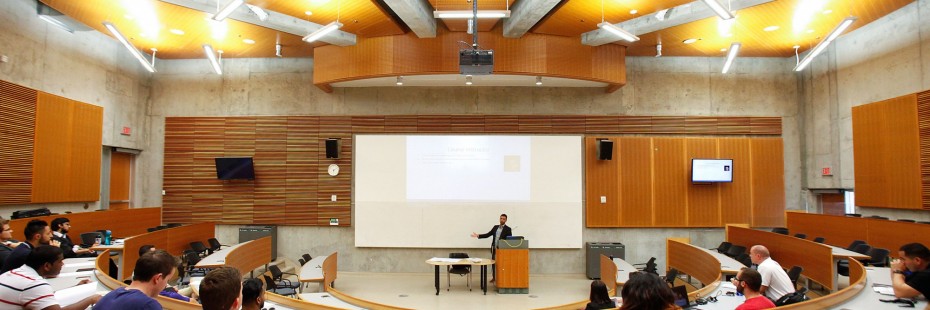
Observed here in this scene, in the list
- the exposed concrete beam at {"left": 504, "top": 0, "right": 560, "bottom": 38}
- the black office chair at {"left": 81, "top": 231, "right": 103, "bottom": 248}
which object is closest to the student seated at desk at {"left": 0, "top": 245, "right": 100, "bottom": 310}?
the black office chair at {"left": 81, "top": 231, "right": 103, "bottom": 248}

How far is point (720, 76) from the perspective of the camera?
36.8 ft

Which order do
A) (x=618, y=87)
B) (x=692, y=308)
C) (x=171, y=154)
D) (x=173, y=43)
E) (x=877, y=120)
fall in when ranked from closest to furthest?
(x=692, y=308) → (x=877, y=120) → (x=173, y=43) → (x=618, y=87) → (x=171, y=154)

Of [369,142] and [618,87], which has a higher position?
[618,87]

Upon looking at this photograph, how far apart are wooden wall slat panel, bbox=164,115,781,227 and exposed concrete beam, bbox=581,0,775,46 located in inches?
95.6

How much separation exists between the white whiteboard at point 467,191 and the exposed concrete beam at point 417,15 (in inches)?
108

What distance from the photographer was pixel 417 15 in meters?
8.07

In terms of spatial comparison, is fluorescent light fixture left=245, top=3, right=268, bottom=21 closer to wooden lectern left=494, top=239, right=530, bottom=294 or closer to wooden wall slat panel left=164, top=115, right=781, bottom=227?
wooden wall slat panel left=164, top=115, right=781, bottom=227

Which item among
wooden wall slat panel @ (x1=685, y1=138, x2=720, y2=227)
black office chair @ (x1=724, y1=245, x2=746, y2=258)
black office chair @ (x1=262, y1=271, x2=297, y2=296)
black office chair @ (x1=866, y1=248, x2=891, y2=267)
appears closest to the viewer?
black office chair @ (x1=262, y1=271, x2=297, y2=296)

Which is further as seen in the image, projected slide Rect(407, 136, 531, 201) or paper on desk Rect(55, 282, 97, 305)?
projected slide Rect(407, 136, 531, 201)

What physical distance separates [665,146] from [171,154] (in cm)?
1088

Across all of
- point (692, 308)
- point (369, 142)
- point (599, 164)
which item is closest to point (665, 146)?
point (599, 164)

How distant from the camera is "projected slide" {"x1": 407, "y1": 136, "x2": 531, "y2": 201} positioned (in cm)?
1088

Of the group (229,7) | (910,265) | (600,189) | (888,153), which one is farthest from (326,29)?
(888,153)

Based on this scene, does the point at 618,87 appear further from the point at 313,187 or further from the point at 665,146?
the point at 313,187
